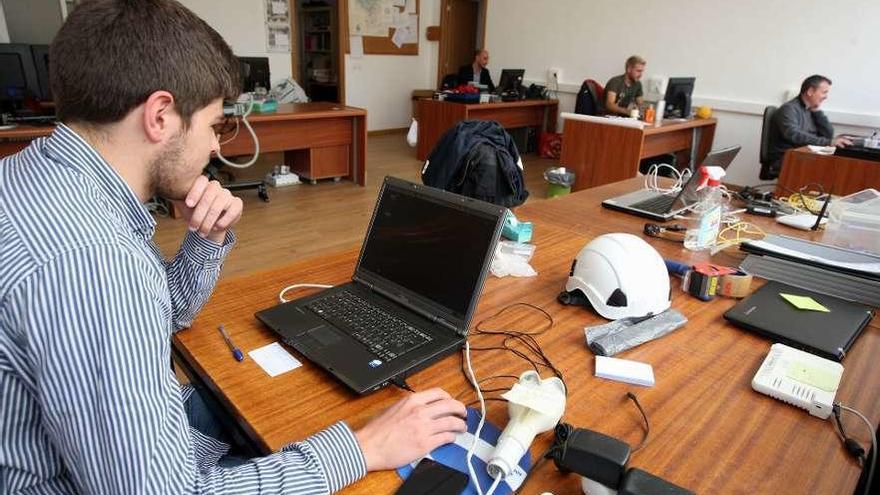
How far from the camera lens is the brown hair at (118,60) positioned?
0.69 meters

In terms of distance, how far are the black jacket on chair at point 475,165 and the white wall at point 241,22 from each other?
4742 mm

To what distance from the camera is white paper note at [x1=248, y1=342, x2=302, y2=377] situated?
0.93 metres

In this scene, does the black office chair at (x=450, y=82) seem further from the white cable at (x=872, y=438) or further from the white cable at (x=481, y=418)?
the white cable at (x=872, y=438)

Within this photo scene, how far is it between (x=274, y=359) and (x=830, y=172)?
3589 mm

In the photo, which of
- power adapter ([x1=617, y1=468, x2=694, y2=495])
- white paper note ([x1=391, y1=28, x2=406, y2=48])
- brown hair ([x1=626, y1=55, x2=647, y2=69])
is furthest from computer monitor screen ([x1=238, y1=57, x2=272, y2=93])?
power adapter ([x1=617, y1=468, x2=694, y2=495])

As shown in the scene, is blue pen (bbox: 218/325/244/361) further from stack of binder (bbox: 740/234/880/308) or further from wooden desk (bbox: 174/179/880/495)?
stack of binder (bbox: 740/234/880/308)

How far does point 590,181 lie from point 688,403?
426 cm

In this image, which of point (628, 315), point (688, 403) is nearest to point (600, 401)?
point (688, 403)

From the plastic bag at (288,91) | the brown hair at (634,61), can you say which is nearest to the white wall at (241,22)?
the plastic bag at (288,91)

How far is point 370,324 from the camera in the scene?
1.04 metres

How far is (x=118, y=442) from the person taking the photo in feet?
1.85

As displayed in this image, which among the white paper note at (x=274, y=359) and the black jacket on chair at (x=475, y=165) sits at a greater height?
the black jacket on chair at (x=475, y=165)

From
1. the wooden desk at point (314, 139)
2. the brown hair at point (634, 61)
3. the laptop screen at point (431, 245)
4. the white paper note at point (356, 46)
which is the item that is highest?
the white paper note at point (356, 46)

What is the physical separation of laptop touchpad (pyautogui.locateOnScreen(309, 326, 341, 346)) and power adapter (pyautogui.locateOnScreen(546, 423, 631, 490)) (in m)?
0.45
